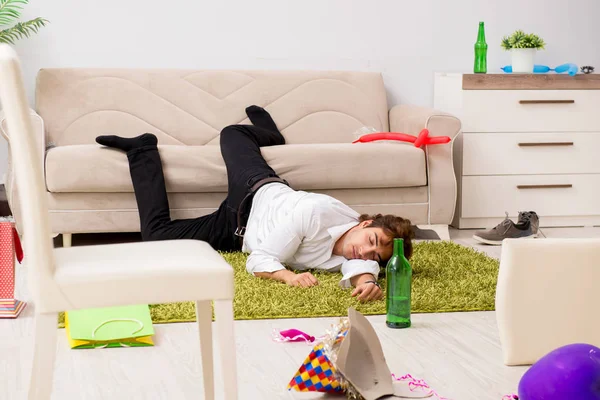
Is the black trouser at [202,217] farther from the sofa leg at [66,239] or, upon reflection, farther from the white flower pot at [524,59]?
the white flower pot at [524,59]

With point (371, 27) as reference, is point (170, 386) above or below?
below

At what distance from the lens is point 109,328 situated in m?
2.27

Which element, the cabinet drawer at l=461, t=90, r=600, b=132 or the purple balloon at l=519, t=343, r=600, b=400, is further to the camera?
the cabinet drawer at l=461, t=90, r=600, b=132

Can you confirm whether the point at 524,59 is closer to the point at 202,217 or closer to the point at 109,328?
the point at 202,217

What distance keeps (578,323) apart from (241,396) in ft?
2.71

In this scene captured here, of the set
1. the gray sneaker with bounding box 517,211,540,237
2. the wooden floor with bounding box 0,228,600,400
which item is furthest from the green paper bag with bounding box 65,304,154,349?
the gray sneaker with bounding box 517,211,540,237

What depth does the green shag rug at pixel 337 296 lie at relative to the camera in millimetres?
2539

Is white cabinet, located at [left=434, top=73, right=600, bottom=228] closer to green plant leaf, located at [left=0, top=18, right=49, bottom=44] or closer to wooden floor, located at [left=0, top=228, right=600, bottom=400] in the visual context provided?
wooden floor, located at [left=0, top=228, right=600, bottom=400]


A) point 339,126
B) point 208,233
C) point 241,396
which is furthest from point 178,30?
point 241,396

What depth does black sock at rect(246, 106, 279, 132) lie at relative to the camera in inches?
A: 166

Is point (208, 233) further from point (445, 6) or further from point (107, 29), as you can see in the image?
point (445, 6)

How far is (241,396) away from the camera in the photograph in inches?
73.7

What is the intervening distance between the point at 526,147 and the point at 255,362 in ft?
8.76

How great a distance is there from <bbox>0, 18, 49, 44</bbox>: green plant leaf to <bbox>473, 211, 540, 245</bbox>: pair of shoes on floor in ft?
8.16
